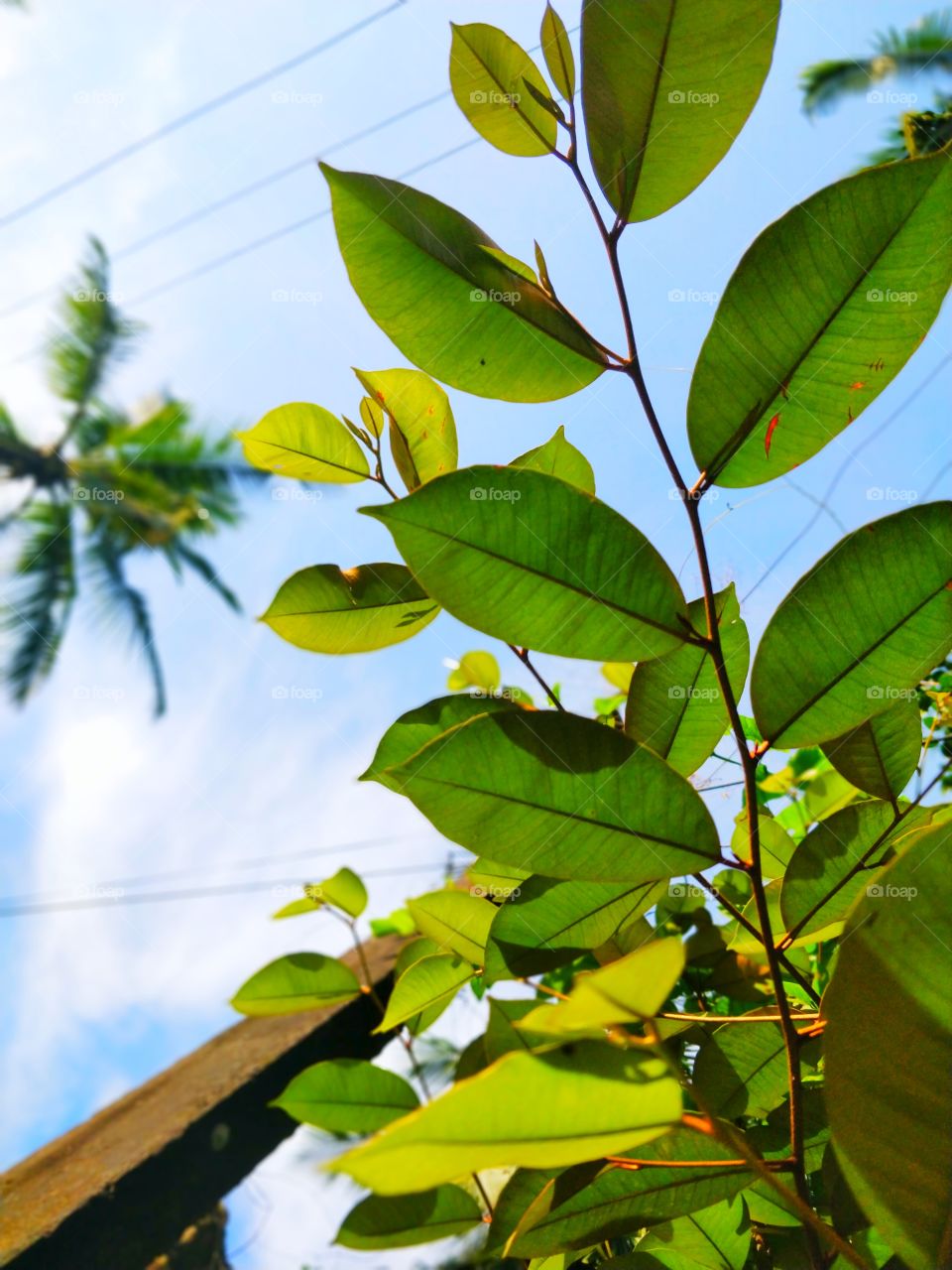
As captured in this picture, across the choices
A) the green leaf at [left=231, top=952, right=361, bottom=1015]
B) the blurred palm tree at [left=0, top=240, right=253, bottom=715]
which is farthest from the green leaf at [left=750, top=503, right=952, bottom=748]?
the blurred palm tree at [left=0, top=240, right=253, bottom=715]

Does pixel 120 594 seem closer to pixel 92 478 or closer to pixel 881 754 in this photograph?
pixel 92 478

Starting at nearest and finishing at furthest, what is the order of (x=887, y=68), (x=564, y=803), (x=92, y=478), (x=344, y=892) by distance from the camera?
(x=564, y=803) → (x=344, y=892) → (x=887, y=68) → (x=92, y=478)

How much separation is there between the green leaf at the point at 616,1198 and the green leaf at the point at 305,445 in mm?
467

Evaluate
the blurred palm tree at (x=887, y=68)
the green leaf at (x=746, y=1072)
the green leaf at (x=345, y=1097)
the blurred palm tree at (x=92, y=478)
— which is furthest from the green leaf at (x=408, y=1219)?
the blurred palm tree at (x=92, y=478)

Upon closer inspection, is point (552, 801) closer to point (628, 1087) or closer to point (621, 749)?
point (621, 749)

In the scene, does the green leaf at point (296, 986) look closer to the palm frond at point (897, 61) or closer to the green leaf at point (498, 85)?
the green leaf at point (498, 85)

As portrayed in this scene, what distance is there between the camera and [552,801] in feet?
1.35

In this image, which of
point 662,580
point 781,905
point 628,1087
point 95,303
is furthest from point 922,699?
point 95,303

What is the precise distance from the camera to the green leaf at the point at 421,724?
532 mm

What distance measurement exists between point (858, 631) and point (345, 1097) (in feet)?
1.84

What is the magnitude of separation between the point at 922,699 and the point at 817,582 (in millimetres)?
749

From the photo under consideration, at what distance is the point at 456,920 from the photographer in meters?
0.64

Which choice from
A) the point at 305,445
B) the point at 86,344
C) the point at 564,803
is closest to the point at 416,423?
the point at 305,445

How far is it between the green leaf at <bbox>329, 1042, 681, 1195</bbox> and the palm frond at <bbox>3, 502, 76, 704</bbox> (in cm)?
1242
